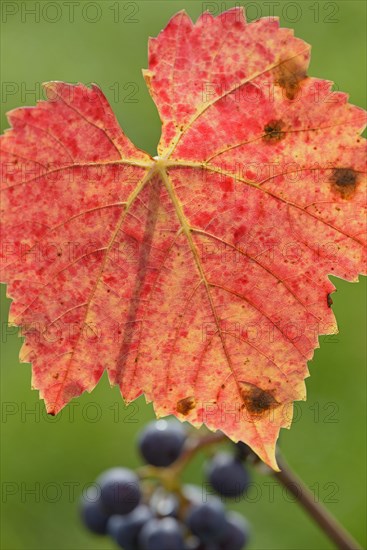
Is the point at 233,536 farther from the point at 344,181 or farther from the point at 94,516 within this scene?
the point at 344,181

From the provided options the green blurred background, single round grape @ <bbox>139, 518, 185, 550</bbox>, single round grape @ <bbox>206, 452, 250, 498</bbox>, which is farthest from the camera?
the green blurred background

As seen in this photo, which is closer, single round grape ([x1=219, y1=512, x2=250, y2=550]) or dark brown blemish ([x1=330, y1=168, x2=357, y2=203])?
dark brown blemish ([x1=330, y1=168, x2=357, y2=203])

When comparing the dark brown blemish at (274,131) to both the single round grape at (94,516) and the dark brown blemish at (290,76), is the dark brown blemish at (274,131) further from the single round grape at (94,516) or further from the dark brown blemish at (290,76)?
the single round grape at (94,516)

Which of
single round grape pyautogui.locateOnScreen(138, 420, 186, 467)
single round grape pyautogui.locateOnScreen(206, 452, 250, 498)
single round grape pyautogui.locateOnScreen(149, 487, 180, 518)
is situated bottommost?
single round grape pyautogui.locateOnScreen(149, 487, 180, 518)

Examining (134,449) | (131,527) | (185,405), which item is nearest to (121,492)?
(131,527)

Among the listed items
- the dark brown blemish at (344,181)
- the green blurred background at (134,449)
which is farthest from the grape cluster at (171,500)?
the green blurred background at (134,449)

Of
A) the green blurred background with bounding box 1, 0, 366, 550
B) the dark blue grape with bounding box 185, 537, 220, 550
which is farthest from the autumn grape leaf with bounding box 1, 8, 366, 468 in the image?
the green blurred background with bounding box 1, 0, 366, 550

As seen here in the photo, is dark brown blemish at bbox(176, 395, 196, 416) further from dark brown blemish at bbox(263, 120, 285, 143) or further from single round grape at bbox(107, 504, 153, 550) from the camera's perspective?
single round grape at bbox(107, 504, 153, 550)
